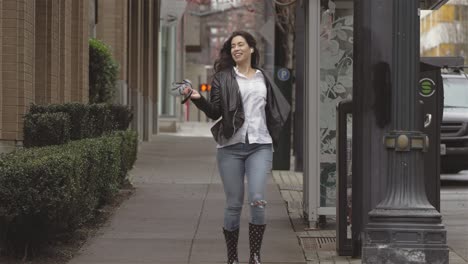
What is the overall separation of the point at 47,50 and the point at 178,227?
10.5 ft

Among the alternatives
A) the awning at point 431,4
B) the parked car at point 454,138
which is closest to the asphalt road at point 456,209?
the parked car at point 454,138

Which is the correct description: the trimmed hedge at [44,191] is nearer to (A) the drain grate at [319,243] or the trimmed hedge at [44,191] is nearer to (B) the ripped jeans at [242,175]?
(B) the ripped jeans at [242,175]

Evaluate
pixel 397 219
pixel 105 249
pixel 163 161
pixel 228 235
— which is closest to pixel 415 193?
pixel 397 219

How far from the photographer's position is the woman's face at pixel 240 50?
7195 mm

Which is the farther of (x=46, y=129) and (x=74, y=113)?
(x=74, y=113)

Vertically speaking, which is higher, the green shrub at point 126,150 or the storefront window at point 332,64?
the storefront window at point 332,64

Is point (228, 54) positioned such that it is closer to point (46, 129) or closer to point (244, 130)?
point (244, 130)

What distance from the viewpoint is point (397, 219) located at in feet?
20.8

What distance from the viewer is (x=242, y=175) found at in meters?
7.15

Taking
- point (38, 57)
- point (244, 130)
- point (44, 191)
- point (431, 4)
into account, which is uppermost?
point (431, 4)

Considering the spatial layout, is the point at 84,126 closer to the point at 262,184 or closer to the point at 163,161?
the point at 262,184

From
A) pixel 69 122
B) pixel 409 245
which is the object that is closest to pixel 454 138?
pixel 69 122

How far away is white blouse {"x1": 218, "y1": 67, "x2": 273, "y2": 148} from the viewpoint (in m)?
7.00

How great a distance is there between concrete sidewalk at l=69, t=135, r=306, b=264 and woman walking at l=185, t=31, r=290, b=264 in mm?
882
